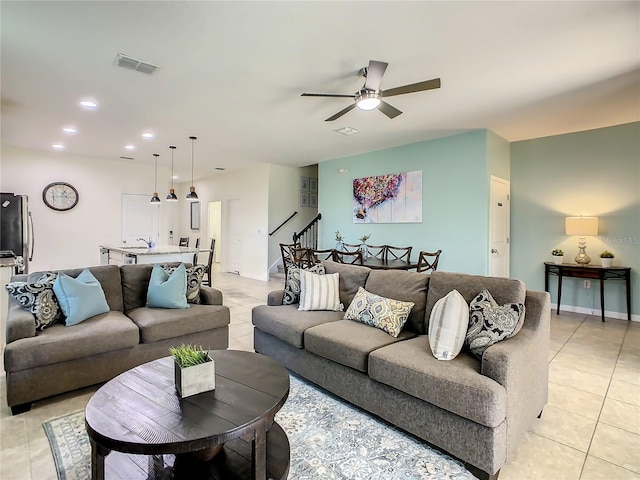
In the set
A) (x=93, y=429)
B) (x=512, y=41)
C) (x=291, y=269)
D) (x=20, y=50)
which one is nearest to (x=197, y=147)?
(x=20, y=50)

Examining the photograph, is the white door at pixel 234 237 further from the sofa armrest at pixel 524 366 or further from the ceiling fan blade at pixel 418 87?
the sofa armrest at pixel 524 366

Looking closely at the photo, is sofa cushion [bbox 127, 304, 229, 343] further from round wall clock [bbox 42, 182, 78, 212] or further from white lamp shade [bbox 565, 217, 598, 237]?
round wall clock [bbox 42, 182, 78, 212]

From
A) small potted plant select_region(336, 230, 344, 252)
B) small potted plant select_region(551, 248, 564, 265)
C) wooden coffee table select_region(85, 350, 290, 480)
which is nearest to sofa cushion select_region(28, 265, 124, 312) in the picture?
wooden coffee table select_region(85, 350, 290, 480)

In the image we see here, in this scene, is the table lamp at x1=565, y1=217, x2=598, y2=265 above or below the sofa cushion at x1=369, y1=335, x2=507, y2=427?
above

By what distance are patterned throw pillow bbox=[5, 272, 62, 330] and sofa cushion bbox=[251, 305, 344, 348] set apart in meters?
1.60

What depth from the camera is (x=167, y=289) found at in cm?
321

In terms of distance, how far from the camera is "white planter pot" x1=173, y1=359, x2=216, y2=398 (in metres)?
1.61

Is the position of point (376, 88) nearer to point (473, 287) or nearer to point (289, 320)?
point (473, 287)

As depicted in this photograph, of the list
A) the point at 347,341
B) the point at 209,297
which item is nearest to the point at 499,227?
the point at 347,341

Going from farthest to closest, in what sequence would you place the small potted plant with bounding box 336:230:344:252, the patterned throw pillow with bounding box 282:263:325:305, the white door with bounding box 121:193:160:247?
the white door with bounding box 121:193:160:247, the small potted plant with bounding box 336:230:344:252, the patterned throw pillow with bounding box 282:263:325:305

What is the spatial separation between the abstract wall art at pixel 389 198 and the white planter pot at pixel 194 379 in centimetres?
487

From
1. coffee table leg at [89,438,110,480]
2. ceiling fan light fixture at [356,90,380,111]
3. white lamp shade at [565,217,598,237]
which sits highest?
ceiling fan light fixture at [356,90,380,111]

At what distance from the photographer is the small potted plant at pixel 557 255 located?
5.27 m

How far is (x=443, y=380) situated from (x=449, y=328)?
0.34 meters
